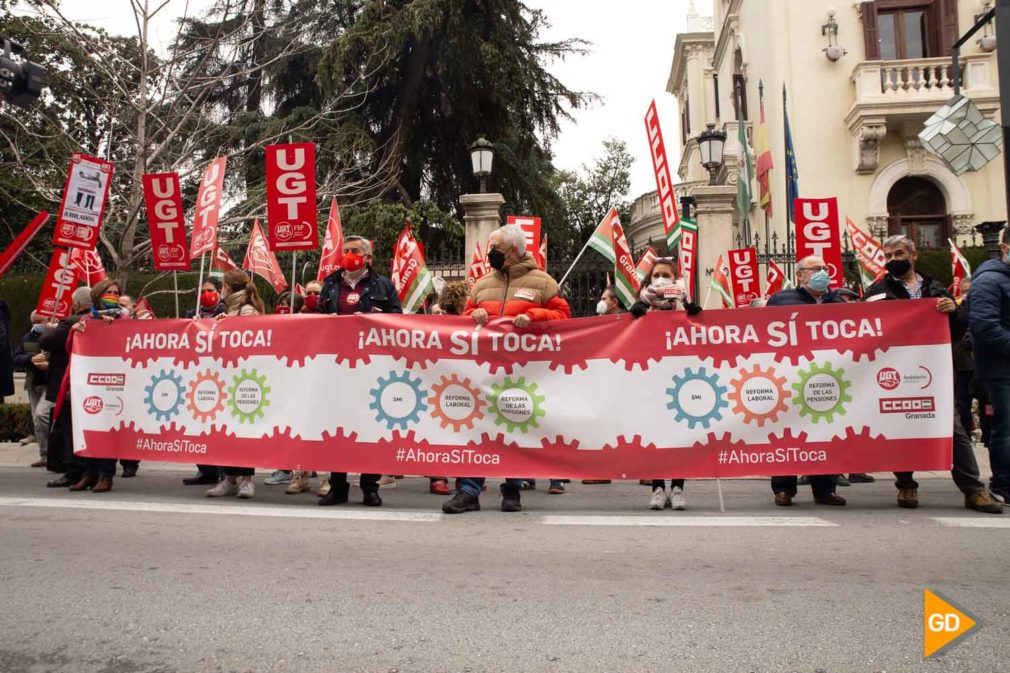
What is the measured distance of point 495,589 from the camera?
4.02m

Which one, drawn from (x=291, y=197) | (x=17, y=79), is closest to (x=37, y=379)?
(x=17, y=79)

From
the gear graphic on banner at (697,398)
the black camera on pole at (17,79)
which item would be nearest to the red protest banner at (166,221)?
the black camera on pole at (17,79)

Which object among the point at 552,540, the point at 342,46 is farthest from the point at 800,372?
the point at 342,46

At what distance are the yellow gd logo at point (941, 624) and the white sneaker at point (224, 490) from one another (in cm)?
567

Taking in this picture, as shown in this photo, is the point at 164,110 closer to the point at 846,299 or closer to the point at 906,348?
the point at 846,299

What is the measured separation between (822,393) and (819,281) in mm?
1181

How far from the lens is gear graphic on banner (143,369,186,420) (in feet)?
23.8

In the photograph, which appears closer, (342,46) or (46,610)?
(46,610)

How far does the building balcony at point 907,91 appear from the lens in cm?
1989

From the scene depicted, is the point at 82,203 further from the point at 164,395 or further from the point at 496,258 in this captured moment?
the point at 496,258

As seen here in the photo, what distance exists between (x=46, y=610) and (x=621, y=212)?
42712 mm

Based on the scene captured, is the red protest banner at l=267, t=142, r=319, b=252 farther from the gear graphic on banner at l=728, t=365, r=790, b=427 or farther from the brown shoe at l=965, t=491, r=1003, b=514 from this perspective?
the brown shoe at l=965, t=491, r=1003, b=514

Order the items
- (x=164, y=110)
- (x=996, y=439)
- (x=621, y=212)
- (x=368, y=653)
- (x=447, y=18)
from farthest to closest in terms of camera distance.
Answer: (x=621, y=212) < (x=447, y=18) < (x=164, y=110) < (x=996, y=439) < (x=368, y=653)

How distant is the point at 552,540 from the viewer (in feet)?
17.1
